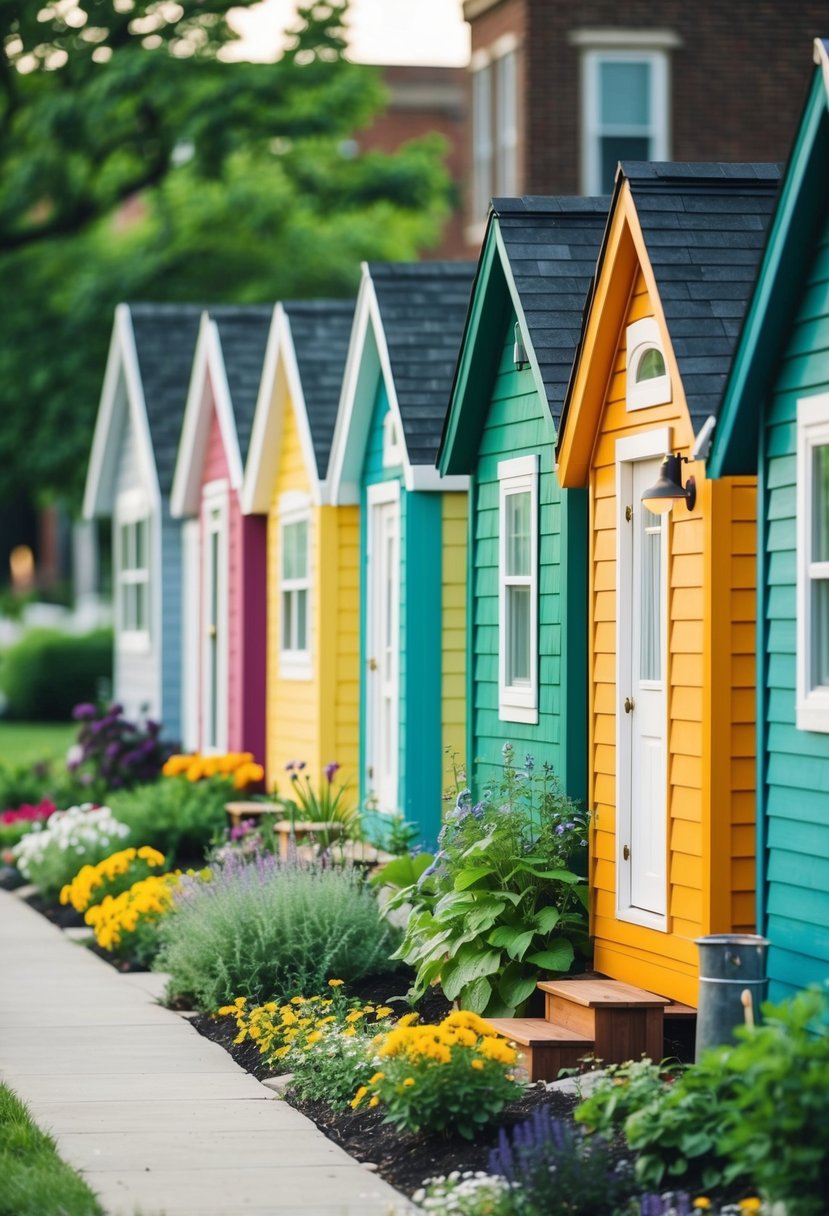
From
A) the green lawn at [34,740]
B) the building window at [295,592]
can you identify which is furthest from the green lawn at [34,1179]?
the green lawn at [34,740]

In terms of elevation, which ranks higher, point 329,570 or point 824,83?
point 824,83

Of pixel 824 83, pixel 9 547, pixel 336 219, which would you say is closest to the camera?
pixel 824 83

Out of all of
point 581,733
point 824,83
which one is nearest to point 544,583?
point 581,733

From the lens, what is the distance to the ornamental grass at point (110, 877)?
14055mm

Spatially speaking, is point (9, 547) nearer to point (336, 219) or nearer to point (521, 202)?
point (336, 219)

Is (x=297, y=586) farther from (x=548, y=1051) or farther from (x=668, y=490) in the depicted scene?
(x=548, y=1051)

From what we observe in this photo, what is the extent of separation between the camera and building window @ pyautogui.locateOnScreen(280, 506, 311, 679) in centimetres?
1667

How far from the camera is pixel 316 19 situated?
96.3 ft

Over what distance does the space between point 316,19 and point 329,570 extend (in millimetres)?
15990

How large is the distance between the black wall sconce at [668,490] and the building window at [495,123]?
15325 mm

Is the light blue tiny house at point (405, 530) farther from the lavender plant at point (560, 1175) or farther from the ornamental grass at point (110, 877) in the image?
the lavender plant at point (560, 1175)

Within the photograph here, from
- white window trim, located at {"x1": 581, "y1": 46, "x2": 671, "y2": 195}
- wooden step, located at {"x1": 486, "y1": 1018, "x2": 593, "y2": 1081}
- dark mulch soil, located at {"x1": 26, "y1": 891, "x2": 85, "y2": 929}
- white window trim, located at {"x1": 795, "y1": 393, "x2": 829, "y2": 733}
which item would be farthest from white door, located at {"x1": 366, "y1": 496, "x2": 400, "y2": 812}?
white window trim, located at {"x1": 581, "y1": 46, "x2": 671, "y2": 195}

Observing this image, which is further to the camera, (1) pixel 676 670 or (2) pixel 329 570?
(2) pixel 329 570

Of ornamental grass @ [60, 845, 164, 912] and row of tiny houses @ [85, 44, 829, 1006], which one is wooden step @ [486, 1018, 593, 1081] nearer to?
row of tiny houses @ [85, 44, 829, 1006]
